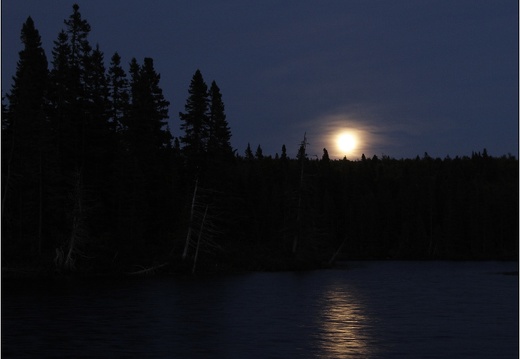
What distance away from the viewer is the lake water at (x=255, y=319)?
27766 millimetres

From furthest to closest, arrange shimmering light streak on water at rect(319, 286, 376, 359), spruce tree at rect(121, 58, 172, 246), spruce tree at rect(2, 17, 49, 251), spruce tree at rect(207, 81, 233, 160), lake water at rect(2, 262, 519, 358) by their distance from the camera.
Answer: spruce tree at rect(207, 81, 233, 160)
spruce tree at rect(121, 58, 172, 246)
spruce tree at rect(2, 17, 49, 251)
lake water at rect(2, 262, 519, 358)
shimmering light streak on water at rect(319, 286, 376, 359)

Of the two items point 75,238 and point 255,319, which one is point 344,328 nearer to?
point 255,319

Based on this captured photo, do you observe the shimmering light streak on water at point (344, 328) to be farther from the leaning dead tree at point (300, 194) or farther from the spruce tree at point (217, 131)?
the spruce tree at point (217, 131)

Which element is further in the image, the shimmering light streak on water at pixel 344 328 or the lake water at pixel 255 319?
the lake water at pixel 255 319

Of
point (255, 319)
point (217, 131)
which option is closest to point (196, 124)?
point (217, 131)

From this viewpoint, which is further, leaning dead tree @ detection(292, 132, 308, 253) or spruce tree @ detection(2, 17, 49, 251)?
leaning dead tree @ detection(292, 132, 308, 253)

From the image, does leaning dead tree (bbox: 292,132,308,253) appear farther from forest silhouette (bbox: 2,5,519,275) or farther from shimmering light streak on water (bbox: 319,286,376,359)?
shimmering light streak on water (bbox: 319,286,376,359)

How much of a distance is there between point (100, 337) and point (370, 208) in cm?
14203

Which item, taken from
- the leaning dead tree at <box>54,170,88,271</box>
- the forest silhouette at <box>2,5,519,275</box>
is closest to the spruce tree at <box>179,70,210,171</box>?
the forest silhouette at <box>2,5,519,275</box>

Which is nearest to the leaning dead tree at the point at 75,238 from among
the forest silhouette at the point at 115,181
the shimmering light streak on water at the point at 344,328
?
the forest silhouette at the point at 115,181

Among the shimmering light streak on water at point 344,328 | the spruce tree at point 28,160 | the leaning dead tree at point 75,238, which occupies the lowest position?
the shimmering light streak on water at point 344,328

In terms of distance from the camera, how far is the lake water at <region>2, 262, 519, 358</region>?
91.1 ft

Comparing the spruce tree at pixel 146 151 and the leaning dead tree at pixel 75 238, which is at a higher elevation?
the spruce tree at pixel 146 151

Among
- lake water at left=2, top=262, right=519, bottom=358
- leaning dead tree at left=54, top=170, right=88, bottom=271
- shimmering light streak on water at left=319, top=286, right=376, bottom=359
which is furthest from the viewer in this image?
leaning dead tree at left=54, top=170, right=88, bottom=271
